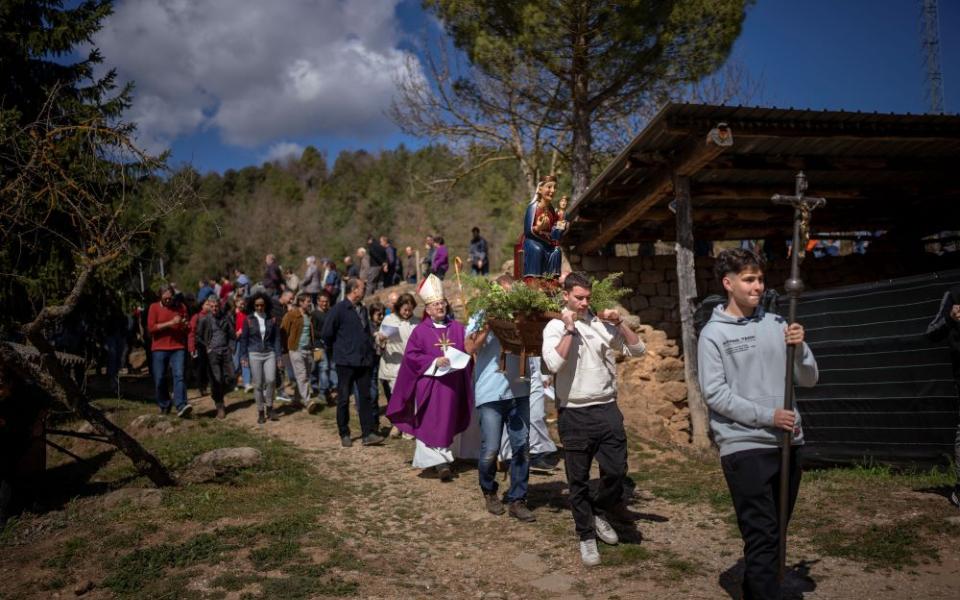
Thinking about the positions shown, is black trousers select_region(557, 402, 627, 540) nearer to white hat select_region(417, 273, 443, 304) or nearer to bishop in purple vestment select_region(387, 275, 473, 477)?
bishop in purple vestment select_region(387, 275, 473, 477)

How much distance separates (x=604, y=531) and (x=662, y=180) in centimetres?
524

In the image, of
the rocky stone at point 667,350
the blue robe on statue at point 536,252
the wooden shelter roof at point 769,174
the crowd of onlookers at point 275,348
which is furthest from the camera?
the rocky stone at point 667,350

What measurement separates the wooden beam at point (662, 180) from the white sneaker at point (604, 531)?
4.28m

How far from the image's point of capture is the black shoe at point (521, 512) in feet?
19.0

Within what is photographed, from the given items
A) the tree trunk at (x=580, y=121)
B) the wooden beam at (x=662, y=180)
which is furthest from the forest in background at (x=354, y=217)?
the wooden beam at (x=662, y=180)

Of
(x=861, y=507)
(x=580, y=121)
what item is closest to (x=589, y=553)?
(x=861, y=507)

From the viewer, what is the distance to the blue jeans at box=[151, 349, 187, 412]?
1038 centimetres

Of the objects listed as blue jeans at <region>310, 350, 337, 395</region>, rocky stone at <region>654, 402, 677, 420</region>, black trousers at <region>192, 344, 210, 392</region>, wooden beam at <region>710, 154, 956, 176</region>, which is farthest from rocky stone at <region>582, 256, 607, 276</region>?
black trousers at <region>192, 344, 210, 392</region>

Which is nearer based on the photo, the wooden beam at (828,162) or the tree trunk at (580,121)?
the wooden beam at (828,162)

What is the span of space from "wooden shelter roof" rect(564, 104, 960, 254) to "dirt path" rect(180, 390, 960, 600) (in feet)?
13.1

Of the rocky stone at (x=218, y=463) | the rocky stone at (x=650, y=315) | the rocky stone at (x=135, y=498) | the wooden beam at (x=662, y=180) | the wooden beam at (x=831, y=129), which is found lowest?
the rocky stone at (x=135, y=498)

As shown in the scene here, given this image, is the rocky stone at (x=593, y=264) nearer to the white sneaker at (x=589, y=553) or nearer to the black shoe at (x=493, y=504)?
the black shoe at (x=493, y=504)

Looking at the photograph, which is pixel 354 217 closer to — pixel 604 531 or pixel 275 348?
pixel 275 348

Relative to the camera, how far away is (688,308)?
342 inches
